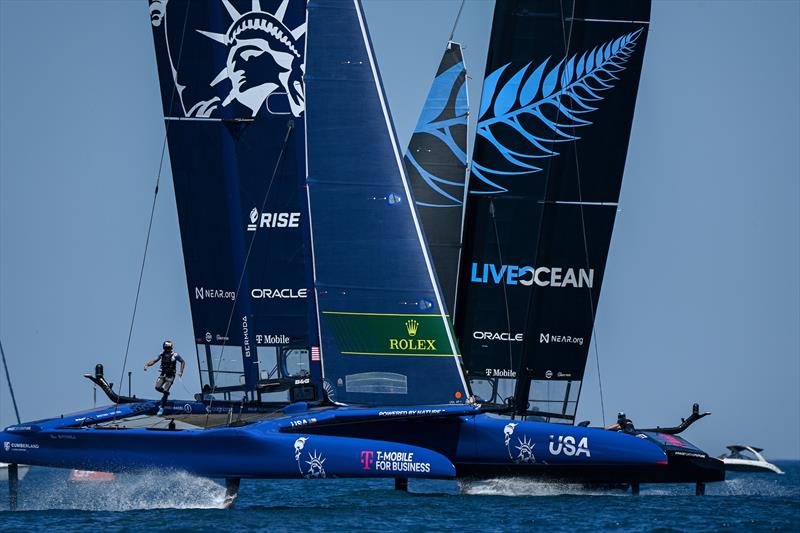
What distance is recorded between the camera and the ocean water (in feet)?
66.0

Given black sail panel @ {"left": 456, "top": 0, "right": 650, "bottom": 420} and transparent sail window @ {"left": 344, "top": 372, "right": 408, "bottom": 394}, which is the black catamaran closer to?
black sail panel @ {"left": 456, "top": 0, "right": 650, "bottom": 420}

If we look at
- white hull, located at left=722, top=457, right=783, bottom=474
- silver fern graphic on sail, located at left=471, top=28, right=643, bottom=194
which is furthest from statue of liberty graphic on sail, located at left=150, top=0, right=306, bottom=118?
white hull, located at left=722, top=457, right=783, bottom=474

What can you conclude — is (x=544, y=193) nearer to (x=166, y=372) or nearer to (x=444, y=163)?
(x=444, y=163)

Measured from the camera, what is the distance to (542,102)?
26.8m

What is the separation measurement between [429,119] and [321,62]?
6.70 m

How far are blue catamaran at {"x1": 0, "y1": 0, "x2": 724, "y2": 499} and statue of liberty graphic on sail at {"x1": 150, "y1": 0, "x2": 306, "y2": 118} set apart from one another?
34 mm

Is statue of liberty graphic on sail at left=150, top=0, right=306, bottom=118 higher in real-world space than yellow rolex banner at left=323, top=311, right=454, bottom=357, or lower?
higher

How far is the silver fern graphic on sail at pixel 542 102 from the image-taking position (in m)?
26.7

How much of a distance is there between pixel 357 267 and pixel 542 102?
18.6 feet

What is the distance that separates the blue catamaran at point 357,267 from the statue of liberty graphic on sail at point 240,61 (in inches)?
1.3

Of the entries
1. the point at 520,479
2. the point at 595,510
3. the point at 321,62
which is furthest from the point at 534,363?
the point at 321,62

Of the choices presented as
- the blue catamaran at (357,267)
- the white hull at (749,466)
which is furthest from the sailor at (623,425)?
the white hull at (749,466)

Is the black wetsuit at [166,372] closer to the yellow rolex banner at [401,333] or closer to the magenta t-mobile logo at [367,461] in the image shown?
the yellow rolex banner at [401,333]

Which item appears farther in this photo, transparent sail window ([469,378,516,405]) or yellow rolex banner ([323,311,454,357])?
transparent sail window ([469,378,516,405])
